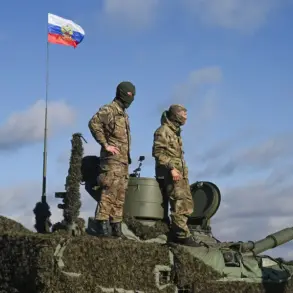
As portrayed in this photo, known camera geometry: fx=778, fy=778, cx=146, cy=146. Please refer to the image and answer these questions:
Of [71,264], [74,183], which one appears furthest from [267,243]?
[71,264]

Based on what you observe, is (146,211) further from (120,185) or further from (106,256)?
(106,256)

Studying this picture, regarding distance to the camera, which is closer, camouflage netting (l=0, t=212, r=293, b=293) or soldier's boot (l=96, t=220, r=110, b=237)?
camouflage netting (l=0, t=212, r=293, b=293)

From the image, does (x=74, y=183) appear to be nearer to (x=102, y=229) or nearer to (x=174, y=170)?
(x=102, y=229)

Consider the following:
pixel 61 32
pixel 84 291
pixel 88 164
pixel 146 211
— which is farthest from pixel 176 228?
pixel 61 32

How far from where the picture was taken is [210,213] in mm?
13852

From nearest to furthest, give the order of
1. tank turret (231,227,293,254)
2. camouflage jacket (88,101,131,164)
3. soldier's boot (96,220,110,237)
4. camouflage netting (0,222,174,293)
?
camouflage netting (0,222,174,293)
soldier's boot (96,220,110,237)
camouflage jacket (88,101,131,164)
tank turret (231,227,293,254)

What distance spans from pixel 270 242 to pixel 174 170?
3.47m

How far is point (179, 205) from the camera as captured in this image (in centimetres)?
1233

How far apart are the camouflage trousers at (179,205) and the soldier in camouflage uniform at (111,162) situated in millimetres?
937

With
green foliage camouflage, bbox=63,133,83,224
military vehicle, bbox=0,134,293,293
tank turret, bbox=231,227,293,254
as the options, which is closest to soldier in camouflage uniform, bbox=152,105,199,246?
military vehicle, bbox=0,134,293,293

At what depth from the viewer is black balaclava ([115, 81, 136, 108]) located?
1201 centimetres

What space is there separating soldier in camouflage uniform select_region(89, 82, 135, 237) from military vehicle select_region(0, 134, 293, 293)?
0.41 meters

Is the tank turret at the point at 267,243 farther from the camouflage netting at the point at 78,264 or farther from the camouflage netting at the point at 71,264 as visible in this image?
the camouflage netting at the point at 71,264

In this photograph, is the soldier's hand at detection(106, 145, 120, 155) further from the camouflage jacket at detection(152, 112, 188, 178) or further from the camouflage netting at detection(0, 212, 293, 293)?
the camouflage netting at detection(0, 212, 293, 293)
